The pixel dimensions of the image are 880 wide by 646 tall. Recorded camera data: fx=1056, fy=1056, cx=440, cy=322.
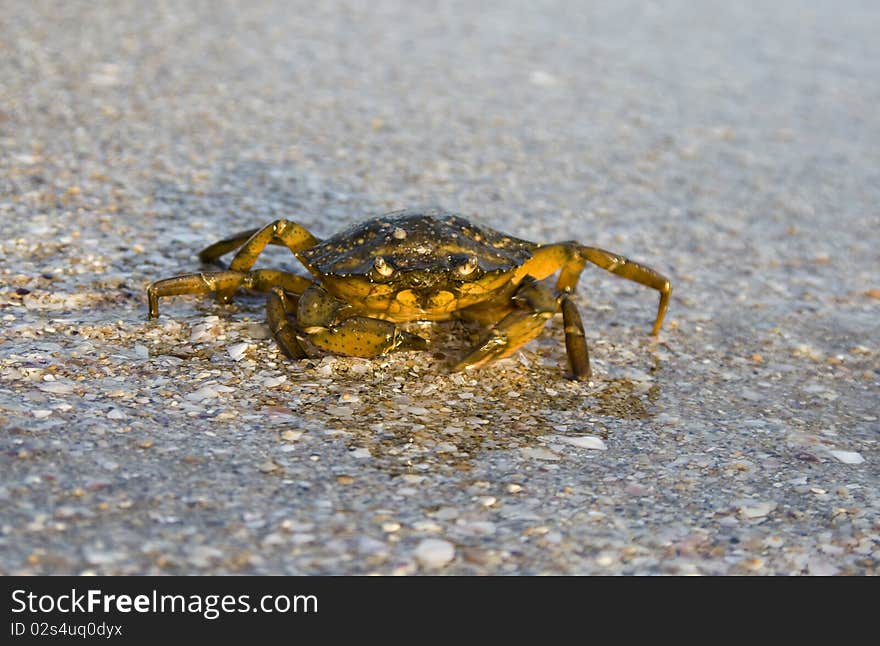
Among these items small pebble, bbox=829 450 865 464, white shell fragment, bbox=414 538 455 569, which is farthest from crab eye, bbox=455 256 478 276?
small pebble, bbox=829 450 865 464

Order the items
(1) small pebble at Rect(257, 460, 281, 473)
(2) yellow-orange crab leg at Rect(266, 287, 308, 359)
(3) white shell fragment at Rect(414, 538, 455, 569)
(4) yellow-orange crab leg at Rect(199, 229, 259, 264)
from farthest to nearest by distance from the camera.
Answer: (4) yellow-orange crab leg at Rect(199, 229, 259, 264) → (2) yellow-orange crab leg at Rect(266, 287, 308, 359) → (1) small pebble at Rect(257, 460, 281, 473) → (3) white shell fragment at Rect(414, 538, 455, 569)

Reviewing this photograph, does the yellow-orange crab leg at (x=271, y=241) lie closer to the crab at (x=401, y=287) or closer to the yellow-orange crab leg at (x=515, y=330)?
the crab at (x=401, y=287)

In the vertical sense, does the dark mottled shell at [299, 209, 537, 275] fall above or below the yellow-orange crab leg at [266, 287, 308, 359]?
above

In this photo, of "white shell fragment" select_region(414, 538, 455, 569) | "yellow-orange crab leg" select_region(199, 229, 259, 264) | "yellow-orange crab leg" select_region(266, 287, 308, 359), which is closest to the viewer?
"white shell fragment" select_region(414, 538, 455, 569)

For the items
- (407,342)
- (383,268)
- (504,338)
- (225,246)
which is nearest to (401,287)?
(383,268)

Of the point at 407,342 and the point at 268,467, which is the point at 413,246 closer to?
the point at 407,342

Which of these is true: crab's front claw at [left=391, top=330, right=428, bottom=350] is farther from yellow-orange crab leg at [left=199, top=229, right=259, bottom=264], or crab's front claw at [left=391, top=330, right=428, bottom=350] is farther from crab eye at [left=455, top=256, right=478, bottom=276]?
yellow-orange crab leg at [left=199, top=229, right=259, bottom=264]
